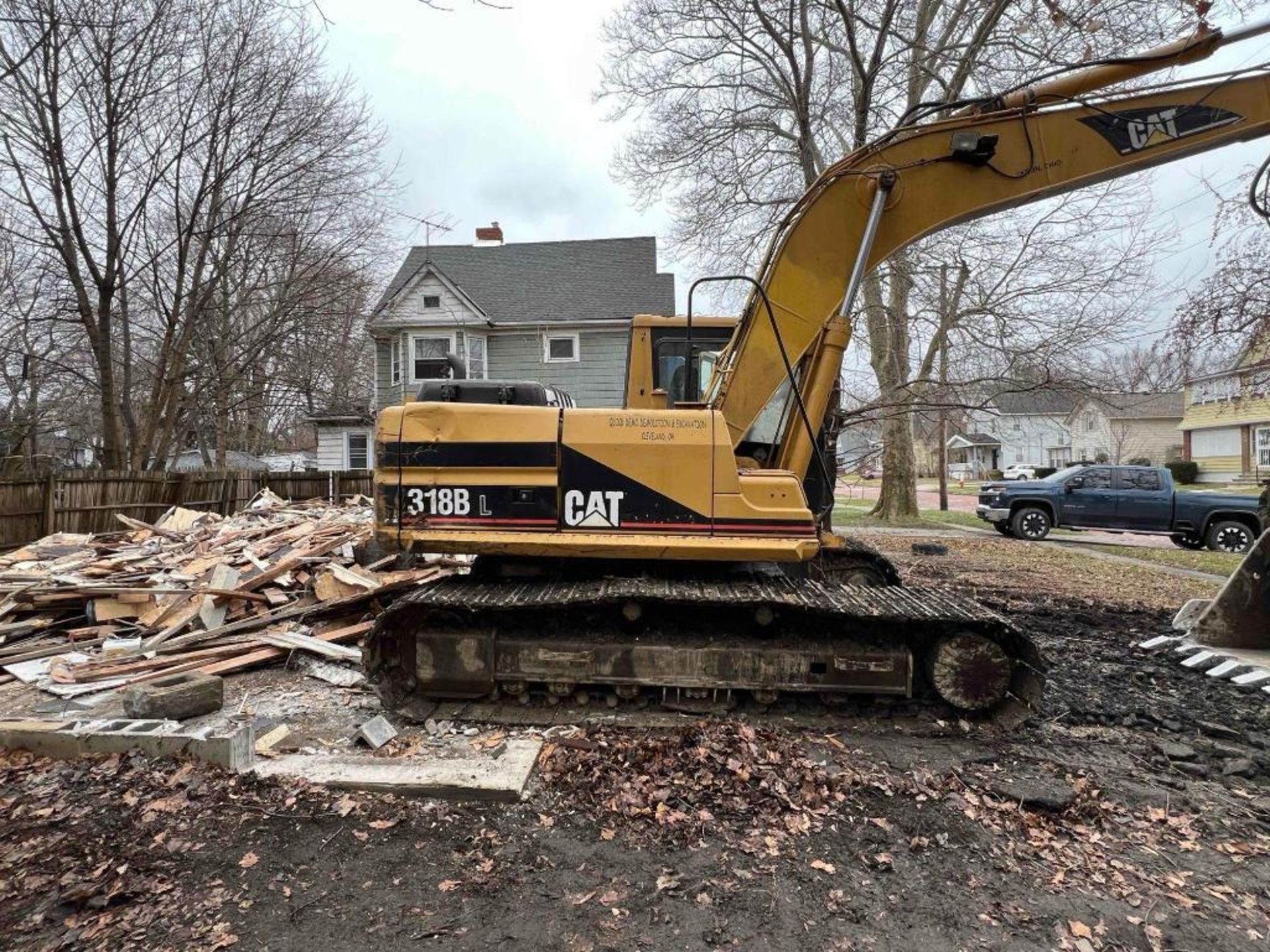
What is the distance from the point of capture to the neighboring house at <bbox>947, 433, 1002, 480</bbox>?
191ft

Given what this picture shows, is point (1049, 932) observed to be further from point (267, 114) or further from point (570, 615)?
point (267, 114)

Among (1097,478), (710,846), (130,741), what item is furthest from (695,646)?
(1097,478)

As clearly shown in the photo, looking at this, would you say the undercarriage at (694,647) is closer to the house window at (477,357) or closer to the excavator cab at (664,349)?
the excavator cab at (664,349)

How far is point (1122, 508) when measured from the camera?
14617mm

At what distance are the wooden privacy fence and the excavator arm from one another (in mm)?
10736

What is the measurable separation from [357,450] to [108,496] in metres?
11.8

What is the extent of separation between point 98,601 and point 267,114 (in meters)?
11.4

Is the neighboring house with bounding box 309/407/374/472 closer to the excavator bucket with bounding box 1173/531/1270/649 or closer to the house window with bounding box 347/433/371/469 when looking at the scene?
the house window with bounding box 347/433/371/469

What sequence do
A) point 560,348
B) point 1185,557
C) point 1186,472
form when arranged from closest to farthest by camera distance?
point 1185,557
point 560,348
point 1186,472

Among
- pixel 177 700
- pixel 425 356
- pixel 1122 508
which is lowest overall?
pixel 177 700

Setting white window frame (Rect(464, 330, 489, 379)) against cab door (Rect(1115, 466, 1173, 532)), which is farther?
white window frame (Rect(464, 330, 489, 379))

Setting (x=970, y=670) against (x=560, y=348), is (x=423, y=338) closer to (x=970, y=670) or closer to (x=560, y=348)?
(x=560, y=348)

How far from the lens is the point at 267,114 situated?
1350 cm

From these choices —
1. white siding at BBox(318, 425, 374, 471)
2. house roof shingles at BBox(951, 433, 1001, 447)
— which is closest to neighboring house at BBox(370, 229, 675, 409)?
white siding at BBox(318, 425, 374, 471)
